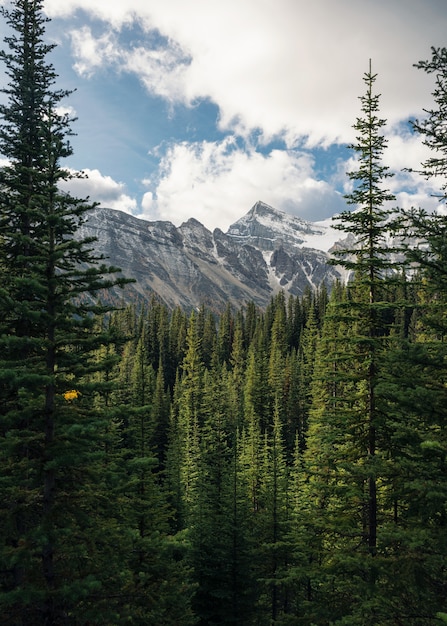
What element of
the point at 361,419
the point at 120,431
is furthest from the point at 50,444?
the point at 361,419

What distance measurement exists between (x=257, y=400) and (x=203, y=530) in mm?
37246

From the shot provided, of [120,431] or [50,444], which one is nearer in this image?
[50,444]

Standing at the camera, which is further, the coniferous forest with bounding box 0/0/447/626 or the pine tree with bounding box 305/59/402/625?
the pine tree with bounding box 305/59/402/625

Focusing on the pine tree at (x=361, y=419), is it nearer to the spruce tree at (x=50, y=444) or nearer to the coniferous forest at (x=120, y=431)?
the coniferous forest at (x=120, y=431)

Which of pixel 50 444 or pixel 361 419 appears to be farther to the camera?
pixel 361 419

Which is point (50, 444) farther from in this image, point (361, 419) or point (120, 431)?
point (361, 419)

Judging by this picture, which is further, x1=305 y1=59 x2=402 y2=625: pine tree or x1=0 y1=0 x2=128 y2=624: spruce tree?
x1=305 y1=59 x2=402 y2=625: pine tree

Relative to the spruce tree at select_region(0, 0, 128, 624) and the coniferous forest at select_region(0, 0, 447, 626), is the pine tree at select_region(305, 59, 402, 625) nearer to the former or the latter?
the coniferous forest at select_region(0, 0, 447, 626)

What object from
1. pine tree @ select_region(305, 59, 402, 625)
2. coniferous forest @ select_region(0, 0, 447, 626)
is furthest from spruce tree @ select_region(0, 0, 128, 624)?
pine tree @ select_region(305, 59, 402, 625)

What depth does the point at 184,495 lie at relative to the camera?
126ft

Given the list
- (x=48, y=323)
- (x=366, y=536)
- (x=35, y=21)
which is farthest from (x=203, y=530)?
(x=35, y=21)

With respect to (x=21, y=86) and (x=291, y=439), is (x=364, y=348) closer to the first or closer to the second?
(x=21, y=86)

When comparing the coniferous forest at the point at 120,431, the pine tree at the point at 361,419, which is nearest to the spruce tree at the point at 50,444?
the coniferous forest at the point at 120,431

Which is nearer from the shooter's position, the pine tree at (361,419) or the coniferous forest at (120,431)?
the coniferous forest at (120,431)
